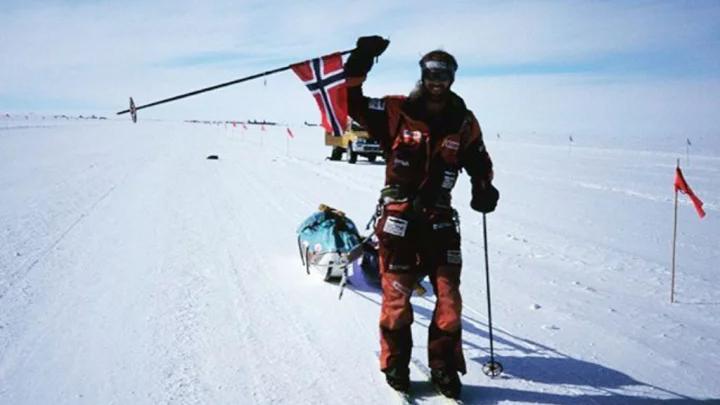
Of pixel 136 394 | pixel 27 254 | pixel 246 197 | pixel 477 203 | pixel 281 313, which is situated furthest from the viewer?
pixel 246 197

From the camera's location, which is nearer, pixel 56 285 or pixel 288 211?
pixel 56 285

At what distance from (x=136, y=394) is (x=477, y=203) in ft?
8.61

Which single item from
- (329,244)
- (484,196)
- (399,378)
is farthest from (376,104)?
(329,244)

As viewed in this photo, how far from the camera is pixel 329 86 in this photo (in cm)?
381

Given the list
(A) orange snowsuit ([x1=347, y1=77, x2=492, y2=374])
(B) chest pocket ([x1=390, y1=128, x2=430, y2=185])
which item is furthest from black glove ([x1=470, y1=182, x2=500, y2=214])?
(B) chest pocket ([x1=390, y1=128, x2=430, y2=185])

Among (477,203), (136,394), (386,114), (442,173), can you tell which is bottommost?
(136,394)

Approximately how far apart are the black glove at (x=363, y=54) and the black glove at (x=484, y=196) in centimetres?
114

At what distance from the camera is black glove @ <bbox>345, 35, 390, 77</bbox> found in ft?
11.1

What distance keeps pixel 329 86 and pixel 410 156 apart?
3.18 ft

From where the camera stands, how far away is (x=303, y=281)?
5.52 metres

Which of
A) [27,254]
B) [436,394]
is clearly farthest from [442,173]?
[27,254]

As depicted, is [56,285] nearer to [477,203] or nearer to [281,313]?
[281,313]

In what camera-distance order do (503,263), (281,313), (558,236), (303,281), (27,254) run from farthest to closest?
(558,236) → (503,263) → (27,254) → (303,281) → (281,313)

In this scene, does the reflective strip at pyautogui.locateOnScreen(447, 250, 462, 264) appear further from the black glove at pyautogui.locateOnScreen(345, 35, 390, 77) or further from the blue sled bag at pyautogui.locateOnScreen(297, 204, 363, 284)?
the blue sled bag at pyautogui.locateOnScreen(297, 204, 363, 284)
